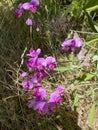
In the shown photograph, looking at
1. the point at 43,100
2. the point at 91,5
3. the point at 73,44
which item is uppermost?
the point at 91,5

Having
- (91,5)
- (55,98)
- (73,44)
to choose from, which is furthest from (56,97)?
(91,5)

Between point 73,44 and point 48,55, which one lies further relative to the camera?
point 48,55

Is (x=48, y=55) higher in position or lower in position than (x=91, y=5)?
lower

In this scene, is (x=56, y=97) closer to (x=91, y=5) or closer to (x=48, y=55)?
(x=91, y=5)

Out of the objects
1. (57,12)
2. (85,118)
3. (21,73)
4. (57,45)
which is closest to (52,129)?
(85,118)

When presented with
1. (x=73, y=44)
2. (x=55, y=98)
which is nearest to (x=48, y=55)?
(x=73, y=44)

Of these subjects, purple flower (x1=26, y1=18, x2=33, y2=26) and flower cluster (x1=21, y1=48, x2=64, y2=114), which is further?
purple flower (x1=26, y1=18, x2=33, y2=26)

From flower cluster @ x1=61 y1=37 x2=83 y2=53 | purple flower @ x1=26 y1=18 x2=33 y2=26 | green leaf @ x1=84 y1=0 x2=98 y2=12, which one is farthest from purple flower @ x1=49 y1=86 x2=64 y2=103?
purple flower @ x1=26 y1=18 x2=33 y2=26

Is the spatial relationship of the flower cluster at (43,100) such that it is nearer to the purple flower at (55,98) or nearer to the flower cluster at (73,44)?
the purple flower at (55,98)

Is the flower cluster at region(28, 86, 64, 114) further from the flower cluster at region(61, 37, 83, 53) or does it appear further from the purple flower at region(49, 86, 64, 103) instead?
the flower cluster at region(61, 37, 83, 53)

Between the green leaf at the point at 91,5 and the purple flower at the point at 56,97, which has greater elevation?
the green leaf at the point at 91,5

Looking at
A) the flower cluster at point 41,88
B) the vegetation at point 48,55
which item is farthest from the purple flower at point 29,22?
the flower cluster at point 41,88

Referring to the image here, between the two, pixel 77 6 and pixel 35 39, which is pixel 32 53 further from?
pixel 77 6

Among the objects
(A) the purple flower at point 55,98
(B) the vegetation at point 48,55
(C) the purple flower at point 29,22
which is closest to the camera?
(A) the purple flower at point 55,98
